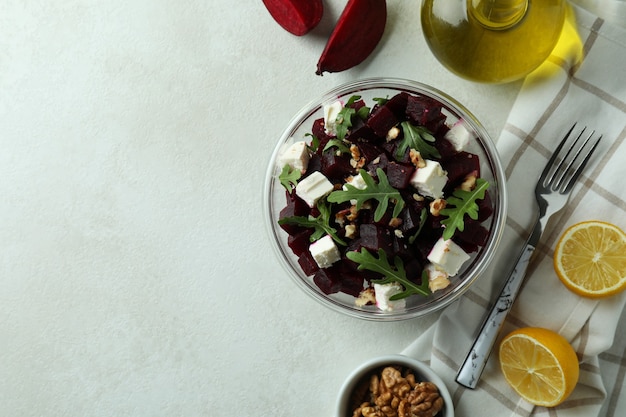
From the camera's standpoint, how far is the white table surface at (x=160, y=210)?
61.7 inches

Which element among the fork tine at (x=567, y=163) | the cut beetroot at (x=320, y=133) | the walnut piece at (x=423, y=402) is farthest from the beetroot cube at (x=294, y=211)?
the fork tine at (x=567, y=163)

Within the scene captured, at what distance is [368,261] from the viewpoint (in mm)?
1230

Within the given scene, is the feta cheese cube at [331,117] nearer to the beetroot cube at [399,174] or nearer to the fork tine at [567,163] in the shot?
the beetroot cube at [399,174]

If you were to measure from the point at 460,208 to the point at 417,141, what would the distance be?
149 millimetres

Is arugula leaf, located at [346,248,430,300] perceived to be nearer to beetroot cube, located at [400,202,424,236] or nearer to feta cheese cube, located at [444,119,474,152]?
beetroot cube, located at [400,202,424,236]

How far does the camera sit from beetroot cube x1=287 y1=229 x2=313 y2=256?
52.9 inches

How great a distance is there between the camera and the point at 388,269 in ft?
4.08

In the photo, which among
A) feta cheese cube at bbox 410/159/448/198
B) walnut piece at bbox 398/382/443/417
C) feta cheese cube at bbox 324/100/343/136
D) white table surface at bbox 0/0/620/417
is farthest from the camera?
white table surface at bbox 0/0/620/417

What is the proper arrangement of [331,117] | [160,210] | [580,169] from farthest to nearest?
1. [160,210]
2. [580,169]
3. [331,117]

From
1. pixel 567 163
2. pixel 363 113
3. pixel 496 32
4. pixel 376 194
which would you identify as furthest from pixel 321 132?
pixel 567 163

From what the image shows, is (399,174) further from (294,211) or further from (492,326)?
(492,326)

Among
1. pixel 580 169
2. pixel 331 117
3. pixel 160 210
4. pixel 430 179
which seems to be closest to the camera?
pixel 430 179

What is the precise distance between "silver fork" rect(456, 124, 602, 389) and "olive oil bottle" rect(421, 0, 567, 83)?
198mm

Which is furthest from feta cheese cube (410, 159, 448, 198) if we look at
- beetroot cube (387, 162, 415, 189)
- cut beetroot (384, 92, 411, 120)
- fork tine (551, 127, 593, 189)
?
fork tine (551, 127, 593, 189)
